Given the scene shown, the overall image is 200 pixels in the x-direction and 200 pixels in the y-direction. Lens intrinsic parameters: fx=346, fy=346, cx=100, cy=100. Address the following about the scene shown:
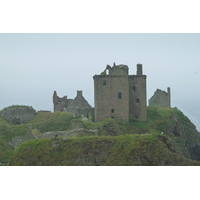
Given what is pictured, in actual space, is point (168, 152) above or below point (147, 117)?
below

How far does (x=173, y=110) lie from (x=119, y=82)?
39.5 feet

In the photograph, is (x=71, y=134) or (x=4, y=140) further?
(x=4, y=140)

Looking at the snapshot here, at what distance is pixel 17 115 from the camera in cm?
4959

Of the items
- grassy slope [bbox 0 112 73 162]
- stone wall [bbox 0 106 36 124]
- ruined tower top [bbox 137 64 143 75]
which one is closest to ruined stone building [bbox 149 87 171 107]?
ruined tower top [bbox 137 64 143 75]

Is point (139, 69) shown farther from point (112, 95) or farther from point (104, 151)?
Answer: point (104, 151)

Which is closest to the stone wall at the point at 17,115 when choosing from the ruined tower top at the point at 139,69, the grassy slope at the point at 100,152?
the ruined tower top at the point at 139,69

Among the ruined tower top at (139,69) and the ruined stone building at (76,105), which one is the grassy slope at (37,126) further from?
the ruined tower top at (139,69)

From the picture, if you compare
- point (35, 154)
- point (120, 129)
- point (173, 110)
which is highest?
point (173, 110)

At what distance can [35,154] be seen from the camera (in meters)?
25.7

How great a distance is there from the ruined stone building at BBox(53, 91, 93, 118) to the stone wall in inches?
275

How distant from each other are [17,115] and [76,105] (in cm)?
957

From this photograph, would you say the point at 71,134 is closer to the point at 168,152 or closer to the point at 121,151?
the point at 121,151

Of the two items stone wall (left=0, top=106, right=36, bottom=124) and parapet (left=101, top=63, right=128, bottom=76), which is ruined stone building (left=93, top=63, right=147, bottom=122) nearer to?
parapet (left=101, top=63, right=128, bottom=76)

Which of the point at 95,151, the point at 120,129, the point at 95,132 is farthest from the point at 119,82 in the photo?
the point at 95,151
